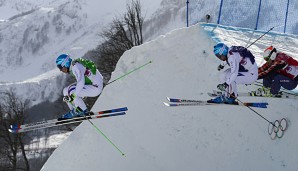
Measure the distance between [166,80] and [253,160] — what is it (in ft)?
15.9

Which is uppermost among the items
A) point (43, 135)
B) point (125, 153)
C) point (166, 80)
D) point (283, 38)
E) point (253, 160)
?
point (283, 38)

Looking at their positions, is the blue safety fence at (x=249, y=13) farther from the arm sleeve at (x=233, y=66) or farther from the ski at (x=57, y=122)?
the ski at (x=57, y=122)

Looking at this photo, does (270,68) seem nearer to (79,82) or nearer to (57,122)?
(79,82)

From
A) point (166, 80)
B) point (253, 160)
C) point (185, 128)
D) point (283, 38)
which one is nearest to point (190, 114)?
point (185, 128)

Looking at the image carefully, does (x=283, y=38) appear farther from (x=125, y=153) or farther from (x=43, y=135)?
(x=43, y=135)

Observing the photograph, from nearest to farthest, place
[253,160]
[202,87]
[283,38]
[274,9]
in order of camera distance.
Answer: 1. [253,160]
2. [202,87]
3. [283,38]
4. [274,9]

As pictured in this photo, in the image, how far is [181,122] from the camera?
1650cm

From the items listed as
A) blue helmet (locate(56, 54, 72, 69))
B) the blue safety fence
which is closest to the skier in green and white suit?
blue helmet (locate(56, 54, 72, 69))

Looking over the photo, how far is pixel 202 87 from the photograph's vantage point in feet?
52.3

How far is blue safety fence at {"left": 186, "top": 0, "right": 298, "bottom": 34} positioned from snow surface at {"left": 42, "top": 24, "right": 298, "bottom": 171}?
863 millimetres

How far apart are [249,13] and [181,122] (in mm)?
5997

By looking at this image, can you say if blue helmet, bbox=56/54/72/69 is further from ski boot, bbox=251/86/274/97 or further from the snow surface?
ski boot, bbox=251/86/274/97

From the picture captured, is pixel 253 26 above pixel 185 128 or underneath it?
above

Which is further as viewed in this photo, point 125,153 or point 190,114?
point 125,153
